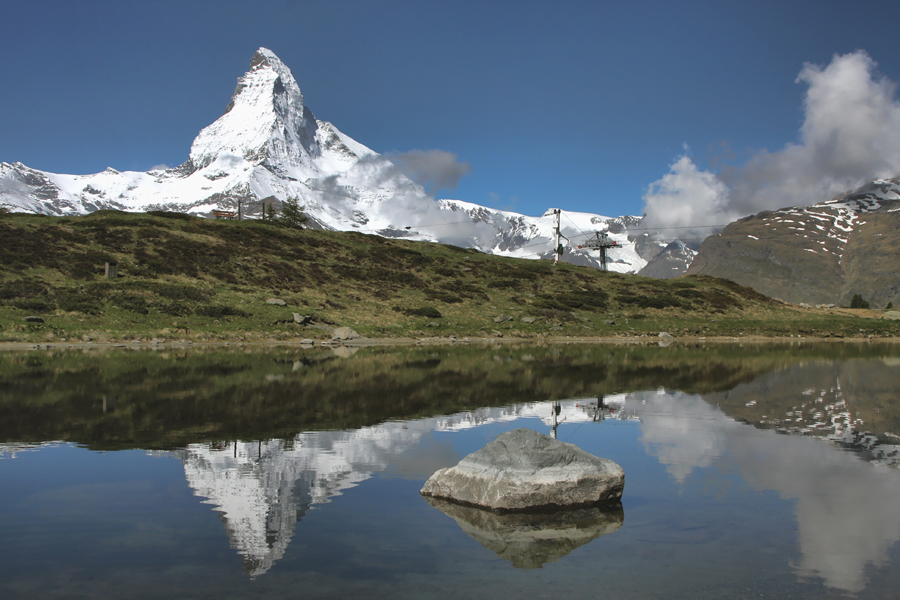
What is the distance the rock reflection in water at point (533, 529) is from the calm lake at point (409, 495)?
0.04 meters

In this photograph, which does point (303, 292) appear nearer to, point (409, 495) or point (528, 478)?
point (409, 495)

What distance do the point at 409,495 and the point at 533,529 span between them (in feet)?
7.39

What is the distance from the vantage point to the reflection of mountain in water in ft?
25.9

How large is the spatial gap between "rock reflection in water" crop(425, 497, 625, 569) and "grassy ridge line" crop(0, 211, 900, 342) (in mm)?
36960

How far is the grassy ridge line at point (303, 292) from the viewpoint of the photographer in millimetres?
44594

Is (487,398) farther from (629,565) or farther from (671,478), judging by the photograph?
(629,565)

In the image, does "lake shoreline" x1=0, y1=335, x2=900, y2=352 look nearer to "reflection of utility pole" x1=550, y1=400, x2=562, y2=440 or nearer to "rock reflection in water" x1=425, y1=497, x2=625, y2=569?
"reflection of utility pole" x1=550, y1=400, x2=562, y2=440

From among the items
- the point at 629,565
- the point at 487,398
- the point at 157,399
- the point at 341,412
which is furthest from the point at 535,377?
the point at 629,565

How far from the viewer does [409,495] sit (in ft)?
31.4

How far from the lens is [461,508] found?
8.91 m

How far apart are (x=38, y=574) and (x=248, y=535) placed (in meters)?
2.15

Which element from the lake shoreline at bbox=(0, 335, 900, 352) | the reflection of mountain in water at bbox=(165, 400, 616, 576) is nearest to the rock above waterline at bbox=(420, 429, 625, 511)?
the reflection of mountain in water at bbox=(165, 400, 616, 576)

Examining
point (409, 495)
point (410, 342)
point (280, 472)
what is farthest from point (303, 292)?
point (409, 495)

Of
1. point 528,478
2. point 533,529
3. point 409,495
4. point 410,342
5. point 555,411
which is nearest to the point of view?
point 533,529
